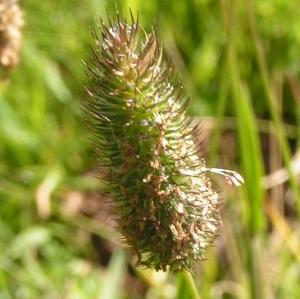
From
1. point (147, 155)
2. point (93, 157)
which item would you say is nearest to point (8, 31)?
point (147, 155)

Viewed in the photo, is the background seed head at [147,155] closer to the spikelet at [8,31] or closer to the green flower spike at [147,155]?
the green flower spike at [147,155]

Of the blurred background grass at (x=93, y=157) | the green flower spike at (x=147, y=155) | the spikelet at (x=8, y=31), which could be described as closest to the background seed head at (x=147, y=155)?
the green flower spike at (x=147, y=155)

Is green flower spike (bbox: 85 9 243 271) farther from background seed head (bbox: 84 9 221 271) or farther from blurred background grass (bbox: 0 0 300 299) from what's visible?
blurred background grass (bbox: 0 0 300 299)

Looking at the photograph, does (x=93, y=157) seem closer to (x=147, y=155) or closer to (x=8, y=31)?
(x=8, y=31)

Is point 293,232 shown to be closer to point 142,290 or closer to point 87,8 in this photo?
point 142,290

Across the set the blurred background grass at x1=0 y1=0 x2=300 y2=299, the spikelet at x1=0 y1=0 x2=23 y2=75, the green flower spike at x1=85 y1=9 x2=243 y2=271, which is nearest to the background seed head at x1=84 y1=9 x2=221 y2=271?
the green flower spike at x1=85 y1=9 x2=243 y2=271

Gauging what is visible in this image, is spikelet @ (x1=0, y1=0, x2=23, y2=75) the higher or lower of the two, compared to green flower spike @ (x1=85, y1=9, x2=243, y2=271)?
higher
